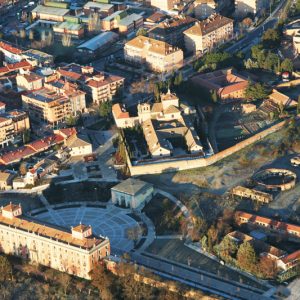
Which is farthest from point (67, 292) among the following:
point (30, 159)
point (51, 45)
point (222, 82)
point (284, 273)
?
point (51, 45)

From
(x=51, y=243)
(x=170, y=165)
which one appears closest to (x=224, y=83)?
(x=170, y=165)

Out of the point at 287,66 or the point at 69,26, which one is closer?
the point at 287,66

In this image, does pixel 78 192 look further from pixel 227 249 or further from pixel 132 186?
pixel 227 249

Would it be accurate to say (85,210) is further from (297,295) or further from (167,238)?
(297,295)

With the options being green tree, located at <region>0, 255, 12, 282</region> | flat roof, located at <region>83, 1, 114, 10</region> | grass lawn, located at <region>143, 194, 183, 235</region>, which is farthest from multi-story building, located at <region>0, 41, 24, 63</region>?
green tree, located at <region>0, 255, 12, 282</region>

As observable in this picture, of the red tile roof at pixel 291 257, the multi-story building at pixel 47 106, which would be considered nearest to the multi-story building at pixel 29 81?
the multi-story building at pixel 47 106
